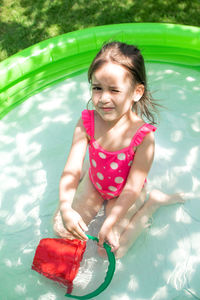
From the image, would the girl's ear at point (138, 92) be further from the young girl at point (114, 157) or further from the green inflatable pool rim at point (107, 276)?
the green inflatable pool rim at point (107, 276)

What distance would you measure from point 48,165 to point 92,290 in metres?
1.05

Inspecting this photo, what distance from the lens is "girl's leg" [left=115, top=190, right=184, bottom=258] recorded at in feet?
7.29

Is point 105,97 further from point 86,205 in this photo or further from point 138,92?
point 86,205

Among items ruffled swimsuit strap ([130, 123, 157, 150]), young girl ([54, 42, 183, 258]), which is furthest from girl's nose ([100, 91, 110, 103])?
ruffled swimsuit strap ([130, 123, 157, 150])

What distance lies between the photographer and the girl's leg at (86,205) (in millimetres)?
2248

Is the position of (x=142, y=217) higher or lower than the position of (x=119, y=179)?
lower

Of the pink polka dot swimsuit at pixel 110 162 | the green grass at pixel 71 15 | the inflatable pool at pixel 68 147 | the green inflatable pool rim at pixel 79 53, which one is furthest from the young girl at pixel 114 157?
the green grass at pixel 71 15

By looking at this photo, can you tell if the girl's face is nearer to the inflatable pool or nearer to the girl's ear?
the girl's ear

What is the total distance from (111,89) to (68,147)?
1144mm

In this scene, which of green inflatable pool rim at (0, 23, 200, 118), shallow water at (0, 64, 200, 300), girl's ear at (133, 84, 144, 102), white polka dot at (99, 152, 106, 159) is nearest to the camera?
girl's ear at (133, 84, 144, 102)

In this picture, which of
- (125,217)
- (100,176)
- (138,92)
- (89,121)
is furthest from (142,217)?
(138,92)

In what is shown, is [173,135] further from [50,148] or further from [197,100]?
[50,148]

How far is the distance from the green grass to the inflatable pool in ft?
2.64

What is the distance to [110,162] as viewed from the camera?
206 cm
